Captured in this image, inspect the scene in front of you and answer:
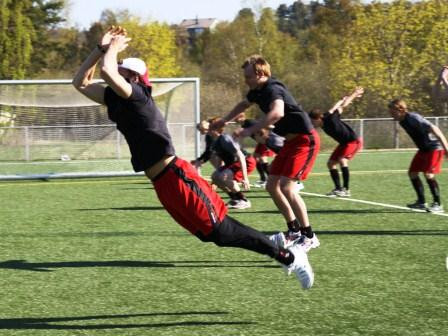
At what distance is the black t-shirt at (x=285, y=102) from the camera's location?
7660 mm

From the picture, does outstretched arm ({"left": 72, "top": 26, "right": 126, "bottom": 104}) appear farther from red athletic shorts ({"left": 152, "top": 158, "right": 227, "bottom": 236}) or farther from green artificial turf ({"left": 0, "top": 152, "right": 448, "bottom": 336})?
green artificial turf ({"left": 0, "top": 152, "right": 448, "bottom": 336})

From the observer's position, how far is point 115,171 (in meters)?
20.8

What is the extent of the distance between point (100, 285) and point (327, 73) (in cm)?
4813

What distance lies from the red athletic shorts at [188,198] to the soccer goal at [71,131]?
1503cm

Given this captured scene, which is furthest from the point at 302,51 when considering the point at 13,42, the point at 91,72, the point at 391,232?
the point at 91,72

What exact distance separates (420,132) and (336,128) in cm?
300

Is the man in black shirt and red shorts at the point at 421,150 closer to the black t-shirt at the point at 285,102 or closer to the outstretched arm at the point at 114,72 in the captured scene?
the black t-shirt at the point at 285,102

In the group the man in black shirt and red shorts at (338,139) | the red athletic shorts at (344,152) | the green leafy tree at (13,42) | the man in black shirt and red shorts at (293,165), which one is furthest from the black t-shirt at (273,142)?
the green leafy tree at (13,42)

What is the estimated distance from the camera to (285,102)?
8.07m

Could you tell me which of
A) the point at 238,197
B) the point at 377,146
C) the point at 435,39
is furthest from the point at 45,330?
the point at 435,39

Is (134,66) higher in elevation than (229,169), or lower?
higher

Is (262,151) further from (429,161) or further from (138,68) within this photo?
(138,68)

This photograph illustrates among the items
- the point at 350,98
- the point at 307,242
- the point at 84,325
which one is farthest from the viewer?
the point at 350,98

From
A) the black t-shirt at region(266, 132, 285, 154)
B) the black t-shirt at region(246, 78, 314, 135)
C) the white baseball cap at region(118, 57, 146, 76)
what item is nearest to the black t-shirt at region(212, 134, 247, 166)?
the black t-shirt at region(266, 132, 285, 154)
